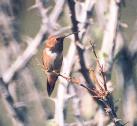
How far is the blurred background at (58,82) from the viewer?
8.11 ft

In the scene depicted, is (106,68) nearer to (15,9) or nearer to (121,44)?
(121,44)

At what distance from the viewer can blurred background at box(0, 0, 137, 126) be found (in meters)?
2.47

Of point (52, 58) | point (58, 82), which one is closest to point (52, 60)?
point (52, 58)

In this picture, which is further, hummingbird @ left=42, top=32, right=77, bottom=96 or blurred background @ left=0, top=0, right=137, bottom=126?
blurred background @ left=0, top=0, right=137, bottom=126

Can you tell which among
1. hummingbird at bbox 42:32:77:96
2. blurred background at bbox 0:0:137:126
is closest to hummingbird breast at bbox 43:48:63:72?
hummingbird at bbox 42:32:77:96

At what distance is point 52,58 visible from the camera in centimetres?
176

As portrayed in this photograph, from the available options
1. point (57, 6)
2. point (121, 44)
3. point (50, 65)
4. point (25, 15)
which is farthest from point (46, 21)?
point (25, 15)

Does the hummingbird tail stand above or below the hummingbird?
below

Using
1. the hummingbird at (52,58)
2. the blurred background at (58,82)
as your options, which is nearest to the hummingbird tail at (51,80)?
the hummingbird at (52,58)

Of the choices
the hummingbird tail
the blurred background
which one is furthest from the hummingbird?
the blurred background

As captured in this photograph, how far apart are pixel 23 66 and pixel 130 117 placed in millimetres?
571

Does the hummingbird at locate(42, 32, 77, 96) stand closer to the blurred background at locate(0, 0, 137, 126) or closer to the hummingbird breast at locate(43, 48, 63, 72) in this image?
the hummingbird breast at locate(43, 48, 63, 72)

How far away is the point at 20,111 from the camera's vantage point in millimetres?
2811

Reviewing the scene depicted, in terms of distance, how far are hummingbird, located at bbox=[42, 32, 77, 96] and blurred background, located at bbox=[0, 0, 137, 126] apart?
1.71 feet
